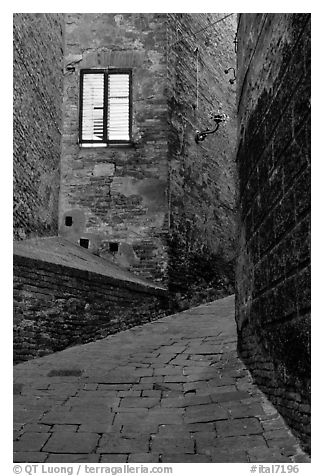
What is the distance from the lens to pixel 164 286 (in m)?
9.34

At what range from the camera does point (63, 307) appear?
269 inches

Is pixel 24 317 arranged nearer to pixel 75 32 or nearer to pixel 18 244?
pixel 18 244

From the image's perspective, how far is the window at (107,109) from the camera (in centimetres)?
982

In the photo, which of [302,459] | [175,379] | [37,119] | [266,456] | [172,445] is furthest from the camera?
[37,119]

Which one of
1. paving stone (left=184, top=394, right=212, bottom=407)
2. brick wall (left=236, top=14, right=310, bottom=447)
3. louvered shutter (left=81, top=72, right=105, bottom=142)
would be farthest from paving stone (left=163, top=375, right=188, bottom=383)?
louvered shutter (left=81, top=72, right=105, bottom=142)

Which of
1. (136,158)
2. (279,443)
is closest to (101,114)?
(136,158)

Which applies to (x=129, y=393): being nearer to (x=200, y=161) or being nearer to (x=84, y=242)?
(x=84, y=242)

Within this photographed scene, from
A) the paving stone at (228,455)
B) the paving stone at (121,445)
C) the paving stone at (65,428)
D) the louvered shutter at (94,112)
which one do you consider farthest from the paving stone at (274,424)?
the louvered shutter at (94,112)

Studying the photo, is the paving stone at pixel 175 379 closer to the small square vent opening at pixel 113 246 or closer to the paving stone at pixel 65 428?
the paving stone at pixel 65 428

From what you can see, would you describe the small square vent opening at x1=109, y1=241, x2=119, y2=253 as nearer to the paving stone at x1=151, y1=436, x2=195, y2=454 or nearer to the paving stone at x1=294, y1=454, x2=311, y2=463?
the paving stone at x1=151, y1=436, x2=195, y2=454

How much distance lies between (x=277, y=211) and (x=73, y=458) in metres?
2.07

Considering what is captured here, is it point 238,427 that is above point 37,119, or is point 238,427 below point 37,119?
below

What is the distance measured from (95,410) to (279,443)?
173cm

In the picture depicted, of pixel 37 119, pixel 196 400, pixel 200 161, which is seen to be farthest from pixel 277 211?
pixel 200 161
